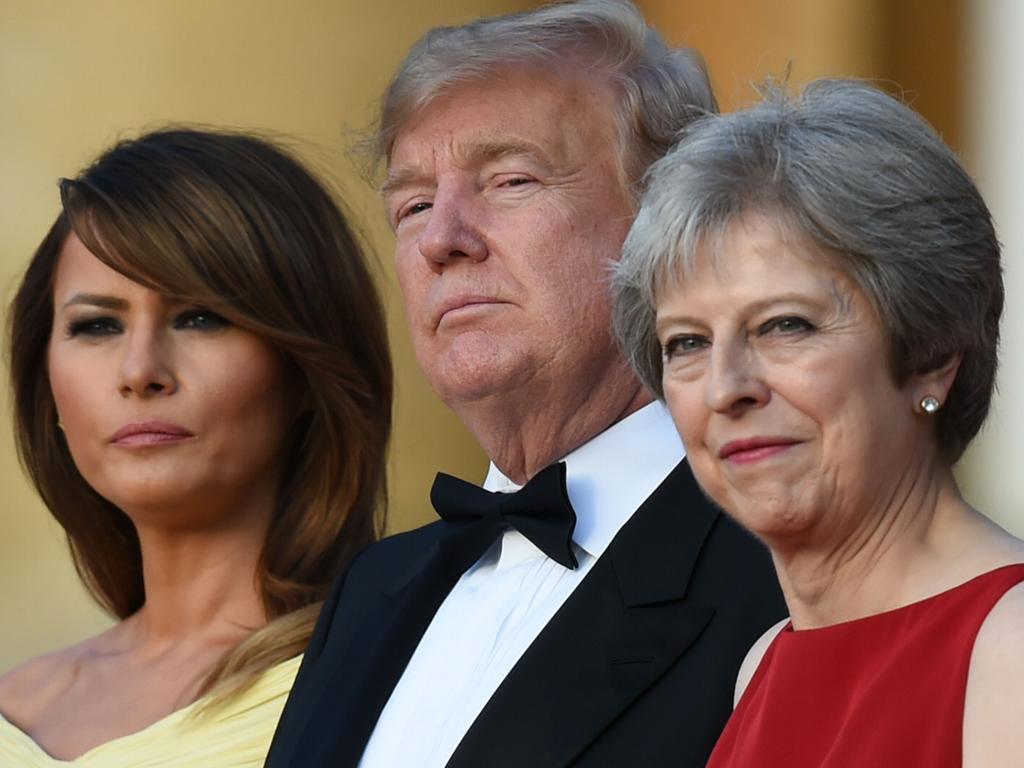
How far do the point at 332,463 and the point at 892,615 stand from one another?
162cm

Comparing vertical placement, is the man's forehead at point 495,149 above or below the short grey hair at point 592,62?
below

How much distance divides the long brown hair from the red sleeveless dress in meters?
1.33

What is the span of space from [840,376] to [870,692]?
359 millimetres

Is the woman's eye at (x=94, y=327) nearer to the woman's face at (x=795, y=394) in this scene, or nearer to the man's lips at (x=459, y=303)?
the man's lips at (x=459, y=303)

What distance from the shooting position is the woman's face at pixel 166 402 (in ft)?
11.4

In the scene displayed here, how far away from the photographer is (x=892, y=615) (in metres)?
2.22

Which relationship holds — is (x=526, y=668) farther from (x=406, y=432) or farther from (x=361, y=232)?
(x=406, y=432)

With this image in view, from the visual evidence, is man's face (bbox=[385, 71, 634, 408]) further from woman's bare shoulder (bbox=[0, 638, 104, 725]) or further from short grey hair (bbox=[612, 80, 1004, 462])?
woman's bare shoulder (bbox=[0, 638, 104, 725])

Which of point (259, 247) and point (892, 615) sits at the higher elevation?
point (259, 247)

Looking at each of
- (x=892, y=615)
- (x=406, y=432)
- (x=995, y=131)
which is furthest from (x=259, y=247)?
(x=406, y=432)

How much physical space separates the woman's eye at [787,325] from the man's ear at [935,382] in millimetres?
152

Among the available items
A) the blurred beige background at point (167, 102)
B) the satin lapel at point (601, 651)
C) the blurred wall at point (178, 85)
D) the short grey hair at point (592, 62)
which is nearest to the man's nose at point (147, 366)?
the short grey hair at point (592, 62)

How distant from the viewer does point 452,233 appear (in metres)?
3.03

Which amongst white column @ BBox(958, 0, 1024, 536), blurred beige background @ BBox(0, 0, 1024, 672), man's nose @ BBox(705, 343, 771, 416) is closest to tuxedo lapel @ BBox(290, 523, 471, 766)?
man's nose @ BBox(705, 343, 771, 416)
